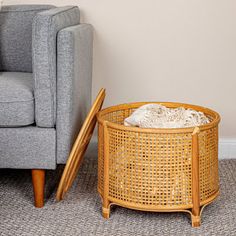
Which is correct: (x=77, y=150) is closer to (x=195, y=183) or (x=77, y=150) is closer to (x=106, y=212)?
(x=106, y=212)

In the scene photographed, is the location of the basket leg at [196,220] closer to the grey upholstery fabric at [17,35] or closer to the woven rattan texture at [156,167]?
the woven rattan texture at [156,167]

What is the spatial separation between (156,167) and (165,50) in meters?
0.89

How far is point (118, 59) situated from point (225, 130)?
2.10ft

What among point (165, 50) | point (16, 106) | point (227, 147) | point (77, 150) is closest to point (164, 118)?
point (77, 150)

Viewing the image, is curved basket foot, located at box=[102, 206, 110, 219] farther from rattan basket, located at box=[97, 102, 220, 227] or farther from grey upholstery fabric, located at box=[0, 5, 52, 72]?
grey upholstery fabric, located at box=[0, 5, 52, 72]

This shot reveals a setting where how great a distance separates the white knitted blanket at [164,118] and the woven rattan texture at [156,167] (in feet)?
0.33

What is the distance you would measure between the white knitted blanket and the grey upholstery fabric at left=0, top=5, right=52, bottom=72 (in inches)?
25.5

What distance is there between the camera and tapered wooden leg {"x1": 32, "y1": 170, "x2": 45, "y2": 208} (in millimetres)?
2264

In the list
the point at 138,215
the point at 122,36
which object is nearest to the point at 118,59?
the point at 122,36

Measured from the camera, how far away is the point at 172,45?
9.23ft

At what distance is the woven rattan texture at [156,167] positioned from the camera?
2.07 m

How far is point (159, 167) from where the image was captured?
81.9 inches

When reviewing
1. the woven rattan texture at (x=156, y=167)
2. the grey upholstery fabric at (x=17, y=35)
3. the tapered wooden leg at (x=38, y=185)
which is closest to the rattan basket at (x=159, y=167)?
the woven rattan texture at (x=156, y=167)

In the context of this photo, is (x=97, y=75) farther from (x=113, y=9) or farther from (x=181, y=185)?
(x=181, y=185)
